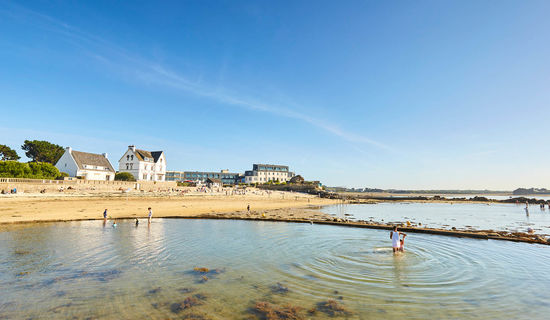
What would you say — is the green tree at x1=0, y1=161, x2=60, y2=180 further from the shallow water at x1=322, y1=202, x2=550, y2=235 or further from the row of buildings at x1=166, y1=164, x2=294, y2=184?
the row of buildings at x1=166, y1=164, x2=294, y2=184

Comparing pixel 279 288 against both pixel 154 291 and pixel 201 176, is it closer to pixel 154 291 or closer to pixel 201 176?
pixel 154 291

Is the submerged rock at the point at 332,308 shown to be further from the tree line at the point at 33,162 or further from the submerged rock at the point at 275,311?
the tree line at the point at 33,162

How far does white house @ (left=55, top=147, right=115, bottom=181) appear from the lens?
71062 mm

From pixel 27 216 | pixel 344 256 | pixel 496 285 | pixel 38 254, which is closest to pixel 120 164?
pixel 27 216

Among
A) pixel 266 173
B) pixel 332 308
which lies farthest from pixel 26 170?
pixel 266 173

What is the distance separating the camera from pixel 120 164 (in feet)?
291

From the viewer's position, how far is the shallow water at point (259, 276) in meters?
8.25

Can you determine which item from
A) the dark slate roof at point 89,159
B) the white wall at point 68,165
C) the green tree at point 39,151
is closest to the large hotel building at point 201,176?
the green tree at point 39,151

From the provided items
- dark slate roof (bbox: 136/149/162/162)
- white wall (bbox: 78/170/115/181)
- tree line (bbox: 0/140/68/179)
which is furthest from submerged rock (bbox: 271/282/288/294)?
dark slate roof (bbox: 136/149/162/162)

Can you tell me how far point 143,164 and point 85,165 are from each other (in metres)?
15.9

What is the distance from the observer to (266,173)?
170 metres

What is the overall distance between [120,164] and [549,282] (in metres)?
102

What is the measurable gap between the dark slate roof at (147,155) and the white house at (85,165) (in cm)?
885

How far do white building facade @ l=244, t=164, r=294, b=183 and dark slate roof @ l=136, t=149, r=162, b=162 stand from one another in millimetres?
79377
